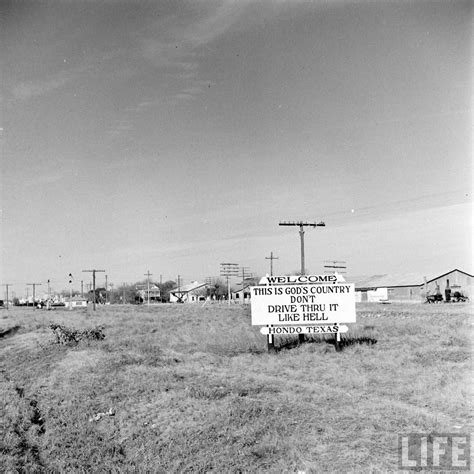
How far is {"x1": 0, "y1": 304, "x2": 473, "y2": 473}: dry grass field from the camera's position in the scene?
24.2 ft

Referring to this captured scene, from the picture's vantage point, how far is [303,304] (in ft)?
55.9

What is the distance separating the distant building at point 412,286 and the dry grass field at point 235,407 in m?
58.5

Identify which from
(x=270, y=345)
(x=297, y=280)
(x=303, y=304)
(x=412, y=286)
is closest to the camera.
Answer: (x=270, y=345)

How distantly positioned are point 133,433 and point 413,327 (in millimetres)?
15386

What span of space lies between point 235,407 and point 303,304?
322 inches

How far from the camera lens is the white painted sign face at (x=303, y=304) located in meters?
16.9

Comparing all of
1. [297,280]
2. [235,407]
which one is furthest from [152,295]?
[235,407]

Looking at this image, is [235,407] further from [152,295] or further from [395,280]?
[152,295]

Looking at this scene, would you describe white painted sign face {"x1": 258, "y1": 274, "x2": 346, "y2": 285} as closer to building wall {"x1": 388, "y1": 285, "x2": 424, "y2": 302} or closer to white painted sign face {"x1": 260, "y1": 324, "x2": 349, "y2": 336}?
white painted sign face {"x1": 260, "y1": 324, "x2": 349, "y2": 336}

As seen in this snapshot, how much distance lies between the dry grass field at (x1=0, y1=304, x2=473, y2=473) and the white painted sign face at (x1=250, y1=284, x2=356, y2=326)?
0.97 metres

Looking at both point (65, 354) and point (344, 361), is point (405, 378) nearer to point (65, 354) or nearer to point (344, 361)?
point (344, 361)

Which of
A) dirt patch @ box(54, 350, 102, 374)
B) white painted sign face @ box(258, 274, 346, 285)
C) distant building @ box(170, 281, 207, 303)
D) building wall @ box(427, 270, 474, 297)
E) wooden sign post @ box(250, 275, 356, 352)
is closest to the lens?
dirt patch @ box(54, 350, 102, 374)

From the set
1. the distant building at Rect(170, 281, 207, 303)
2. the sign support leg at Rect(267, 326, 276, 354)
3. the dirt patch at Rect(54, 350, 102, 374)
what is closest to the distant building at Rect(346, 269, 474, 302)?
the distant building at Rect(170, 281, 207, 303)

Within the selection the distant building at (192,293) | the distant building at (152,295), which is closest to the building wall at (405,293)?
the distant building at (192,293)
